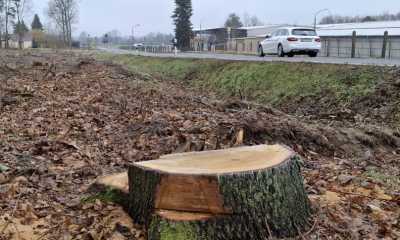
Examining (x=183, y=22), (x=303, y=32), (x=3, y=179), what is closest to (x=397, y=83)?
(x=3, y=179)

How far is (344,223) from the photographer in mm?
4113

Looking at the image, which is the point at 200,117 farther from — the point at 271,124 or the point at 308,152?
the point at 308,152

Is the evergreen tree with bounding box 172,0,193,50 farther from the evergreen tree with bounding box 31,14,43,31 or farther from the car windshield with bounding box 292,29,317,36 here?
the evergreen tree with bounding box 31,14,43,31

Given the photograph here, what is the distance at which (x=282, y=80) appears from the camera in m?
16.2

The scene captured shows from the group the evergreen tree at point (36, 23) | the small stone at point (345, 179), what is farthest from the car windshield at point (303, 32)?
the evergreen tree at point (36, 23)

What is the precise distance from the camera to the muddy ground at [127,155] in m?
4.05

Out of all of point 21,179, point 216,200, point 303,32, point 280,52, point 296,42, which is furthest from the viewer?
point 280,52

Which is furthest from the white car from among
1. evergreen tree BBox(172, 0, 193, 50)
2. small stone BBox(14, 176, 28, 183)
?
evergreen tree BBox(172, 0, 193, 50)

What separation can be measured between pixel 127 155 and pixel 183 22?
75557 millimetres

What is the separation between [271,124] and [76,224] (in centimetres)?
371

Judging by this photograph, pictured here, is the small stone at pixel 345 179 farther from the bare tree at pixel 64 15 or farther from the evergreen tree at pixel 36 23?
the evergreen tree at pixel 36 23

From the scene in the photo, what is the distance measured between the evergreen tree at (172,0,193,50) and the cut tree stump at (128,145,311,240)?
74424 mm

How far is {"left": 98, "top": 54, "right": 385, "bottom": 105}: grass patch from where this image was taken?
13164 millimetres

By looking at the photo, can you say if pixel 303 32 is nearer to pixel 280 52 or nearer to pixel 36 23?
pixel 280 52
